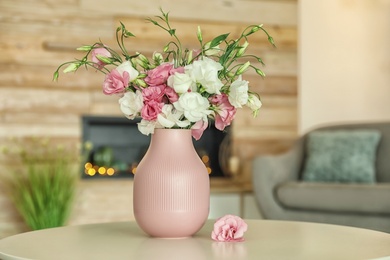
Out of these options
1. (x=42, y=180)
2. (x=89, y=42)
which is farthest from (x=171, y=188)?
(x=89, y=42)

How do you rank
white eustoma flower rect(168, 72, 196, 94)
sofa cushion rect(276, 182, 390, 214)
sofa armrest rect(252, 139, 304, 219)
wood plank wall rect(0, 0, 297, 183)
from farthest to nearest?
wood plank wall rect(0, 0, 297, 183), sofa armrest rect(252, 139, 304, 219), sofa cushion rect(276, 182, 390, 214), white eustoma flower rect(168, 72, 196, 94)

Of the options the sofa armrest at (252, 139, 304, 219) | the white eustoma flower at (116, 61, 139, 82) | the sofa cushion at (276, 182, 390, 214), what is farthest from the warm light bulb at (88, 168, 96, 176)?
the white eustoma flower at (116, 61, 139, 82)

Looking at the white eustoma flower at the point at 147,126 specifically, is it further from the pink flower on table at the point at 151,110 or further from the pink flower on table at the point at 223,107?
the pink flower on table at the point at 223,107

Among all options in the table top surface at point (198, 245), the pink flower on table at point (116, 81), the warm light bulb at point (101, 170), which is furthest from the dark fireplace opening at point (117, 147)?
the pink flower on table at point (116, 81)

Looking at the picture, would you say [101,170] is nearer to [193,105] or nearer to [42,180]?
[42,180]

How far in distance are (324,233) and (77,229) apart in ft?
2.53

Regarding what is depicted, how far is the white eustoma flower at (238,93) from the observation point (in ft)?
6.68

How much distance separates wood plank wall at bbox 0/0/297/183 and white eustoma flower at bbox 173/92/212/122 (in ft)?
9.70

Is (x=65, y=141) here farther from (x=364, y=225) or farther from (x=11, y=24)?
(x=364, y=225)

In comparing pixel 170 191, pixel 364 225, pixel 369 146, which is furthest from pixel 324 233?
pixel 369 146

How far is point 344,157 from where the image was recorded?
4.55 metres

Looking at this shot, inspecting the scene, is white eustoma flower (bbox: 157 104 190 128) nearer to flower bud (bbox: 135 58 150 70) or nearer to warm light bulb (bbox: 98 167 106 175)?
flower bud (bbox: 135 58 150 70)

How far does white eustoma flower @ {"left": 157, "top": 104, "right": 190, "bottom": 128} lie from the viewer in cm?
203

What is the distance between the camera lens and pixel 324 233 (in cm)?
220
